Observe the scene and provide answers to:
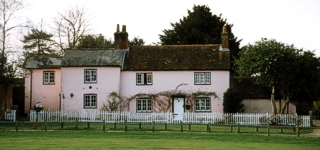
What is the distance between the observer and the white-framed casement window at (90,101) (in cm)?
4247

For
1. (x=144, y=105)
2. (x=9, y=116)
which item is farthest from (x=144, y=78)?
(x=9, y=116)

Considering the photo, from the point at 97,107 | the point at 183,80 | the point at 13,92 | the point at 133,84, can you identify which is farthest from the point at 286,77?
the point at 13,92

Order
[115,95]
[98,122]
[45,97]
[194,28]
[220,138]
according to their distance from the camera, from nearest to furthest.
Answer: [220,138], [98,122], [115,95], [45,97], [194,28]

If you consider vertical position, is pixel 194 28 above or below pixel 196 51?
above

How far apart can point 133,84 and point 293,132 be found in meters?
16.2

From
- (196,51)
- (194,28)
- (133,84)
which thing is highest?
(194,28)

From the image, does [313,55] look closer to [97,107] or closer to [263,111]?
[263,111]

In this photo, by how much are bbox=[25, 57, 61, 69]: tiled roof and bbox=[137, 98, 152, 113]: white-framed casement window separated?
345 inches

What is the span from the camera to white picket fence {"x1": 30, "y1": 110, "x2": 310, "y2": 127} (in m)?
35.9

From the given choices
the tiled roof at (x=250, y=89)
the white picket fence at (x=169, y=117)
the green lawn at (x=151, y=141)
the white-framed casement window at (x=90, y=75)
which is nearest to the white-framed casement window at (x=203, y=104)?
the tiled roof at (x=250, y=89)

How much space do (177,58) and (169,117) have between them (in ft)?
24.8

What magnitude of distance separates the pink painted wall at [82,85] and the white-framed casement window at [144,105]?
219 centimetres

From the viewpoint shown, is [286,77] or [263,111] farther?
[263,111]

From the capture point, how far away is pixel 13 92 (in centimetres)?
4800
